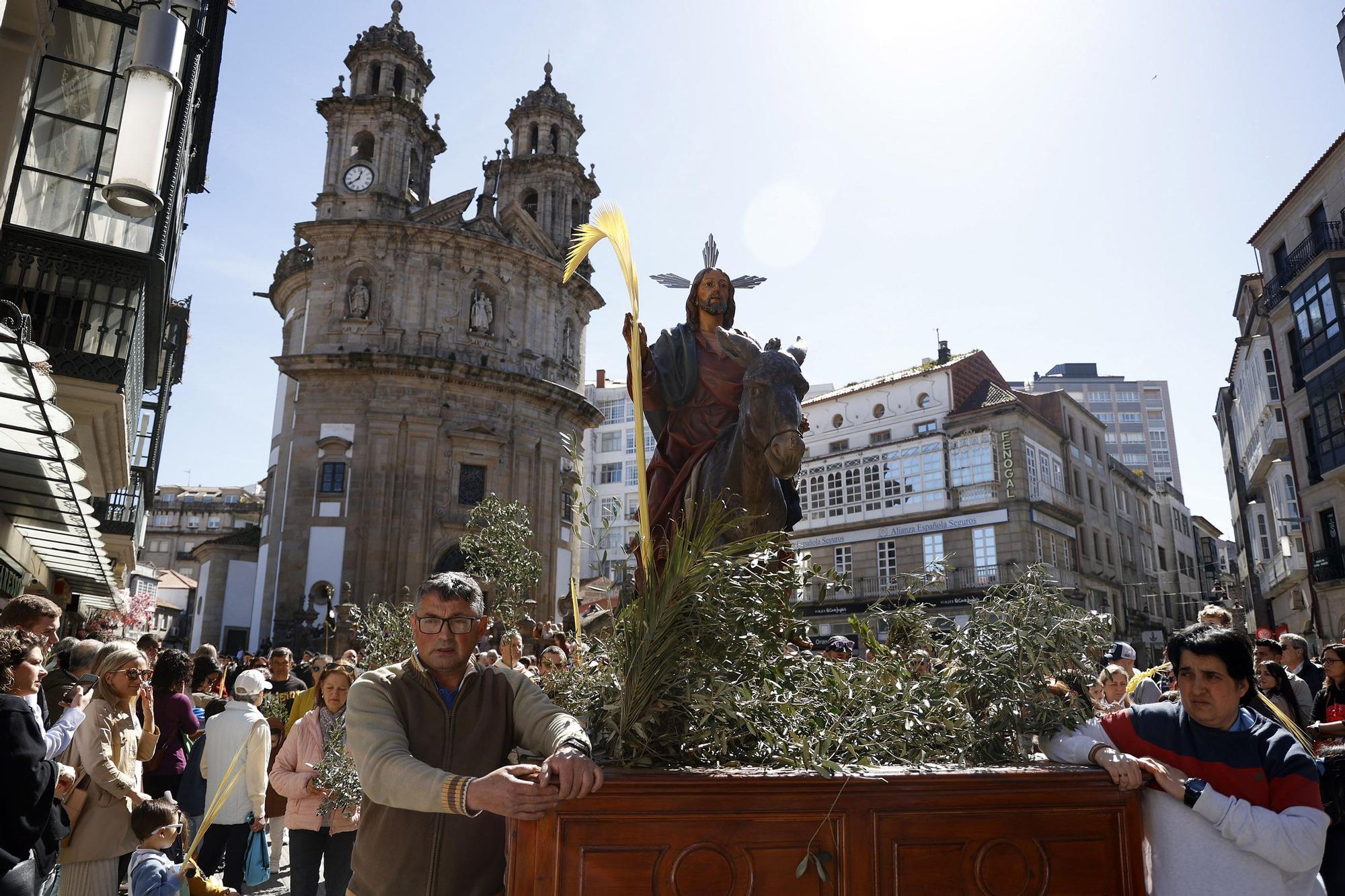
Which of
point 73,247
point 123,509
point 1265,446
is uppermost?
point 1265,446

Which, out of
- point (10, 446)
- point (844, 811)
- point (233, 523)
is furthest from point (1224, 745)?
point (233, 523)

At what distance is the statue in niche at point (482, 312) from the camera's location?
36781mm

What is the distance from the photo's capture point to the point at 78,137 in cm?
1066

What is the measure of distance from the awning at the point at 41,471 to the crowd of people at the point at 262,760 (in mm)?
1990

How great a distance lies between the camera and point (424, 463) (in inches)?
1348

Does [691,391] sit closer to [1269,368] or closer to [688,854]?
[688,854]

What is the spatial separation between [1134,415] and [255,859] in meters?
99.6

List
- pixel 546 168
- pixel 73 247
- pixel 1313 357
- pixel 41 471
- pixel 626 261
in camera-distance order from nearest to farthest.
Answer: pixel 626 261 < pixel 41 471 < pixel 73 247 < pixel 1313 357 < pixel 546 168

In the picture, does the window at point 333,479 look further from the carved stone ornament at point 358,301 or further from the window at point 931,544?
the window at point 931,544

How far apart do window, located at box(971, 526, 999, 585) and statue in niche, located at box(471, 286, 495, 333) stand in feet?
71.4

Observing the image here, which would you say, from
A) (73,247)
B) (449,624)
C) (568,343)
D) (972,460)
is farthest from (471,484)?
(449,624)

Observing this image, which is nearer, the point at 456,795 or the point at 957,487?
the point at 456,795

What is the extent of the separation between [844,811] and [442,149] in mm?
44417

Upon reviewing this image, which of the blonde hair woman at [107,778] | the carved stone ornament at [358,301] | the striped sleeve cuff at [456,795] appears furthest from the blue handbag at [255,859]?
the carved stone ornament at [358,301]
